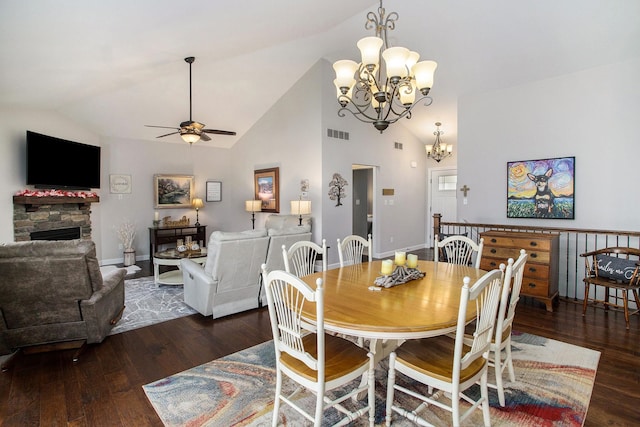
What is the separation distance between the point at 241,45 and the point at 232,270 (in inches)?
119

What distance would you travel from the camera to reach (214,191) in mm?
8164

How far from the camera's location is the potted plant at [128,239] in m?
6.50

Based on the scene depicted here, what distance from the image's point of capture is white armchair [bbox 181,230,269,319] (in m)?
3.60

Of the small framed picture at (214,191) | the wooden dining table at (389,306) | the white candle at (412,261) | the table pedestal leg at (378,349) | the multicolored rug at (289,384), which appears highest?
the small framed picture at (214,191)

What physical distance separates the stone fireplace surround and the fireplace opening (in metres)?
0.04

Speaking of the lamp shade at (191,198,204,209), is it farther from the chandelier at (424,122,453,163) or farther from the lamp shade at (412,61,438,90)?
the lamp shade at (412,61,438,90)

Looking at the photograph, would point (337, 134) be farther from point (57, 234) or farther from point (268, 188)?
point (57, 234)

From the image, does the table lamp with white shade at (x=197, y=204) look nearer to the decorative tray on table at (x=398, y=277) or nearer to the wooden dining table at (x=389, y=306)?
the wooden dining table at (x=389, y=306)

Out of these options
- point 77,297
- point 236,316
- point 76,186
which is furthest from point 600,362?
point 76,186

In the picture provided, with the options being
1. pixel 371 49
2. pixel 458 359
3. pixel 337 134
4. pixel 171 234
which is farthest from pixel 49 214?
pixel 458 359

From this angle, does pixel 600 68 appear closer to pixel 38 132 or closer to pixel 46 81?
pixel 46 81

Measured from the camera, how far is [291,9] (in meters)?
3.69

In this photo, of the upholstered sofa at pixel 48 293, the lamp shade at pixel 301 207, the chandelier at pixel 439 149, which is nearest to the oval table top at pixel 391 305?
the upholstered sofa at pixel 48 293

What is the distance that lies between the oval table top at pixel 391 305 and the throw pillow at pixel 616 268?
2.14 m
